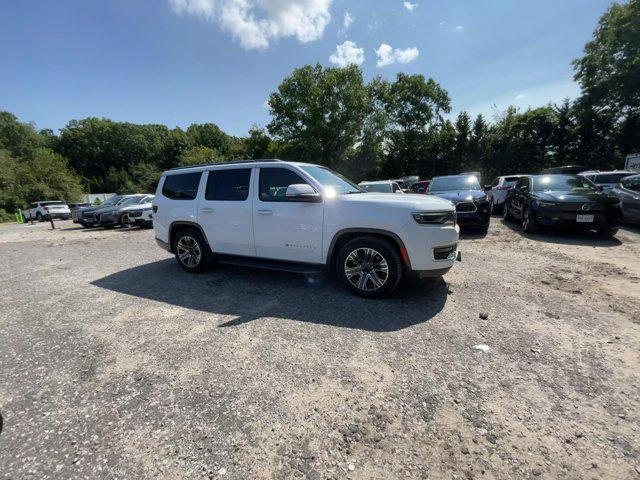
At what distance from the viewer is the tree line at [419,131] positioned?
23.8 metres

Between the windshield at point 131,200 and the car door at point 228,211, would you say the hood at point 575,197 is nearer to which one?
the car door at point 228,211

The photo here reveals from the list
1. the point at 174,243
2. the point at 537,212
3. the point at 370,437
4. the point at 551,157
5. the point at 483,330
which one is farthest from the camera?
the point at 551,157

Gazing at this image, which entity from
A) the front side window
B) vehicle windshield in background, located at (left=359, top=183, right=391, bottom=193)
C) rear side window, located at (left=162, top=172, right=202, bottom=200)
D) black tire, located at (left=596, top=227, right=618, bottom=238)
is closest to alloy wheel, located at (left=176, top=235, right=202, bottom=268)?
rear side window, located at (left=162, top=172, right=202, bottom=200)

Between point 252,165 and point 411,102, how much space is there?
38.9 meters

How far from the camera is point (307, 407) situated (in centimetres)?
221

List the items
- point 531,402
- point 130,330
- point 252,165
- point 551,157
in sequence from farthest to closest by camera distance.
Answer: point 551,157 → point 252,165 → point 130,330 → point 531,402

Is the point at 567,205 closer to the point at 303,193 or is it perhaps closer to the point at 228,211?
the point at 303,193

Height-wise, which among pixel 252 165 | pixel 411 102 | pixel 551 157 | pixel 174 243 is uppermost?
pixel 411 102

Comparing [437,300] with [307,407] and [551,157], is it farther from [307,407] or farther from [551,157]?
[551,157]

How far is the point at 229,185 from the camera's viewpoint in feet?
16.1

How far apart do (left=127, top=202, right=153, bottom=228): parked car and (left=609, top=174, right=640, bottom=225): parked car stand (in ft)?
55.3

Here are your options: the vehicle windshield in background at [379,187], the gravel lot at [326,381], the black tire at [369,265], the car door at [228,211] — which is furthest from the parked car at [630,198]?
the car door at [228,211]

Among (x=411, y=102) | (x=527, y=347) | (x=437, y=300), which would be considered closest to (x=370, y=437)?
(x=527, y=347)

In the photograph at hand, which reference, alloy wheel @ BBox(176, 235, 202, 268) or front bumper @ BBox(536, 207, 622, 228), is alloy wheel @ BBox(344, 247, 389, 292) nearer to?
alloy wheel @ BBox(176, 235, 202, 268)
